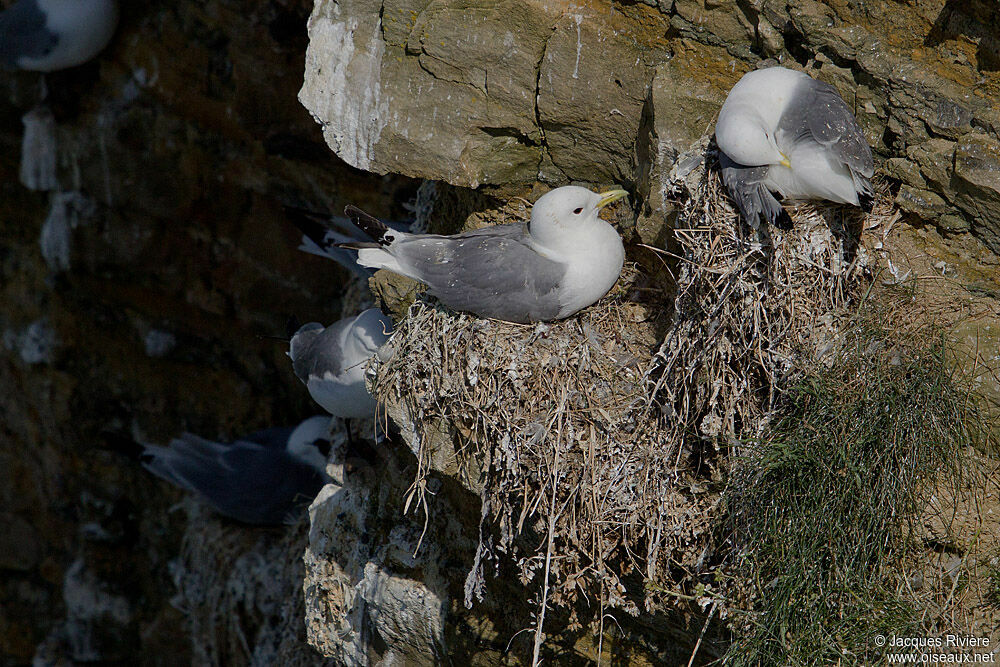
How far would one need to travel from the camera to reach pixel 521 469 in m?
2.82

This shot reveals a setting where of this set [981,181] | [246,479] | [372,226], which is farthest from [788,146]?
[246,479]

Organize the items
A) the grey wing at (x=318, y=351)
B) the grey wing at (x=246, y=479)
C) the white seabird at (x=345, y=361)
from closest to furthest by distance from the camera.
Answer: the white seabird at (x=345, y=361) → the grey wing at (x=318, y=351) → the grey wing at (x=246, y=479)

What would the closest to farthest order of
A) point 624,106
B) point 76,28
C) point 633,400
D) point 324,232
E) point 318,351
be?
1. point 633,400
2. point 624,106
3. point 318,351
4. point 324,232
5. point 76,28

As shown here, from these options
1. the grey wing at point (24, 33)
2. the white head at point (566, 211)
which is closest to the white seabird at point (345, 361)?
the white head at point (566, 211)

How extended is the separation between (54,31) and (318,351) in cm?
290

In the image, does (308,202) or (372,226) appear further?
(308,202)

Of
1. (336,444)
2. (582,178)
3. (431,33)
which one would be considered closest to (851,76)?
(582,178)

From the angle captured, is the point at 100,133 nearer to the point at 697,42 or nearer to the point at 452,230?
the point at 452,230

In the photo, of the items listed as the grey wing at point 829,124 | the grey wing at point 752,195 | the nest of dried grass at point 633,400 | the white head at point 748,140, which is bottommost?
the nest of dried grass at point 633,400

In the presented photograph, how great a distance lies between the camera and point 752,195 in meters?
2.60

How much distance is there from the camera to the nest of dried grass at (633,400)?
2609 millimetres

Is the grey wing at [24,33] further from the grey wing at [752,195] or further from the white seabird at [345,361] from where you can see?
the grey wing at [752,195]

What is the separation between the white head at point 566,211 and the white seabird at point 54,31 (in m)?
3.60

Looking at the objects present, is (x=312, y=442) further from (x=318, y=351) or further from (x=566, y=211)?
(x=566, y=211)
